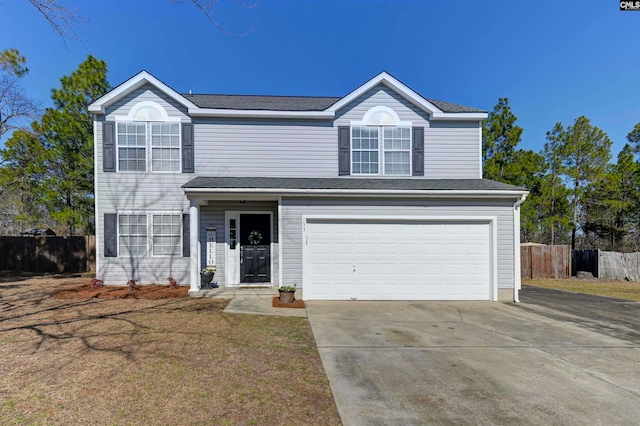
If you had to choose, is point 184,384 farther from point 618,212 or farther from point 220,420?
point 618,212

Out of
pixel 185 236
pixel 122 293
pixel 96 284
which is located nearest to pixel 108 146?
pixel 185 236

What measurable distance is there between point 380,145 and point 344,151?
4.09 feet

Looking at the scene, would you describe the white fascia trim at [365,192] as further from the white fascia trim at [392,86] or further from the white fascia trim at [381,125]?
the white fascia trim at [392,86]

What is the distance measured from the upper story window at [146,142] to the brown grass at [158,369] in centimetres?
492

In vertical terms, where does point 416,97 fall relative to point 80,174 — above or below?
above

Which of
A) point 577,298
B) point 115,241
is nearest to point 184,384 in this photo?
point 115,241

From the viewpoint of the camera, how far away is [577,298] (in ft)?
34.4

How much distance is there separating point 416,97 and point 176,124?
7.96 m

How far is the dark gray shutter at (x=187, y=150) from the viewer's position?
405 inches

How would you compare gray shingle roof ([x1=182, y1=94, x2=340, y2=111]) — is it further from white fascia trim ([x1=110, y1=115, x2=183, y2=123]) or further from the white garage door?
the white garage door

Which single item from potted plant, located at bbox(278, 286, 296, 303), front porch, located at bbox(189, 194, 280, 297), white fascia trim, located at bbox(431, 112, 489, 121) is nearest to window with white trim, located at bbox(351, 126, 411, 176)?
white fascia trim, located at bbox(431, 112, 489, 121)

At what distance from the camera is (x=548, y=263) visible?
643 inches

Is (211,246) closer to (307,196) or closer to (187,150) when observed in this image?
(187,150)

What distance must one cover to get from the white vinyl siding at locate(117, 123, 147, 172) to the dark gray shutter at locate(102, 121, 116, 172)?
19 centimetres
